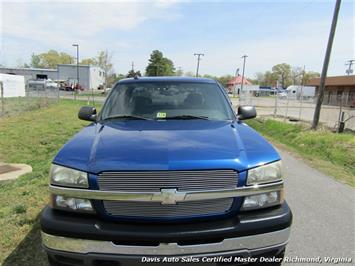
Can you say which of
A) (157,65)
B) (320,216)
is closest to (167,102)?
(320,216)

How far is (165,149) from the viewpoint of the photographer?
2.81 m

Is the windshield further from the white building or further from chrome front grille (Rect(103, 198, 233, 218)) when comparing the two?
the white building

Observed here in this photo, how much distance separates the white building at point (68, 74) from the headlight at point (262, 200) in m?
79.8

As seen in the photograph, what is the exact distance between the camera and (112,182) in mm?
2613

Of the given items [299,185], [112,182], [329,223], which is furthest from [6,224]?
[299,185]

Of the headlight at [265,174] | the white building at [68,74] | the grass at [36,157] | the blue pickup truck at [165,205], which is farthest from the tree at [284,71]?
the blue pickup truck at [165,205]

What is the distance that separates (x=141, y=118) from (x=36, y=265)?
1852mm

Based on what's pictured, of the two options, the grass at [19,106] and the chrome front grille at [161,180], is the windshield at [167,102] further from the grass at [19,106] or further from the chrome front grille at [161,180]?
the grass at [19,106]

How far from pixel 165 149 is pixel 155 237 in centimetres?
70

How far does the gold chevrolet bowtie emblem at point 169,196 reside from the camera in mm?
2555

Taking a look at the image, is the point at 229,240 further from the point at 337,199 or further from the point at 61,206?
the point at 337,199

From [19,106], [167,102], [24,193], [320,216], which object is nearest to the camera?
[167,102]

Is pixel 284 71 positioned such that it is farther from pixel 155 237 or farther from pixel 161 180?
pixel 155 237

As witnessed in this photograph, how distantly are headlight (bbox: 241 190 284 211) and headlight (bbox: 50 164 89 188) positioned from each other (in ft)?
4.15
